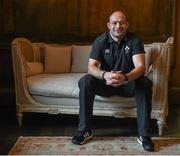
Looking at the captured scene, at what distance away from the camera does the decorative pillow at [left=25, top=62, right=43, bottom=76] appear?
3.41m

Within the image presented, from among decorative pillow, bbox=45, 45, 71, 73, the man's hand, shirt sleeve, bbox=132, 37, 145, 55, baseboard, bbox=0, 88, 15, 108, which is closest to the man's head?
shirt sleeve, bbox=132, 37, 145, 55

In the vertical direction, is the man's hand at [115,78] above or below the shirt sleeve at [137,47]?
below

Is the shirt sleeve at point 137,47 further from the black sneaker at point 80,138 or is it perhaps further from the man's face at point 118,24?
the black sneaker at point 80,138

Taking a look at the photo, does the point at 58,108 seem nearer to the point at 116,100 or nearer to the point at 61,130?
the point at 61,130

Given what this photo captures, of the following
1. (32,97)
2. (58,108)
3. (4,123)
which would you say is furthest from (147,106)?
(4,123)

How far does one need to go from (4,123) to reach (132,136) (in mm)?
1285

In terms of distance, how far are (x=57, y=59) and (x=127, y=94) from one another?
1.01 metres

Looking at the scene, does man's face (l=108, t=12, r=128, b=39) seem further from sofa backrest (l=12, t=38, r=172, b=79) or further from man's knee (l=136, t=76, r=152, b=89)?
sofa backrest (l=12, t=38, r=172, b=79)

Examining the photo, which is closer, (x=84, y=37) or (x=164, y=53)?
(x=164, y=53)

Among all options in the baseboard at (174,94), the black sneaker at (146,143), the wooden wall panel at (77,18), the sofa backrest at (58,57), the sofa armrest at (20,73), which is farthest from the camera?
the baseboard at (174,94)

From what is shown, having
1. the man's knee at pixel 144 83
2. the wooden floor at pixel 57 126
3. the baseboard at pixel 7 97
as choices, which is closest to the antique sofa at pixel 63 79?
the wooden floor at pixel 57 126

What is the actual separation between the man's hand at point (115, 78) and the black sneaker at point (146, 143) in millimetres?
473

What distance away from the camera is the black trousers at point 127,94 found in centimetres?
285

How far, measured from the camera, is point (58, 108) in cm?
329
